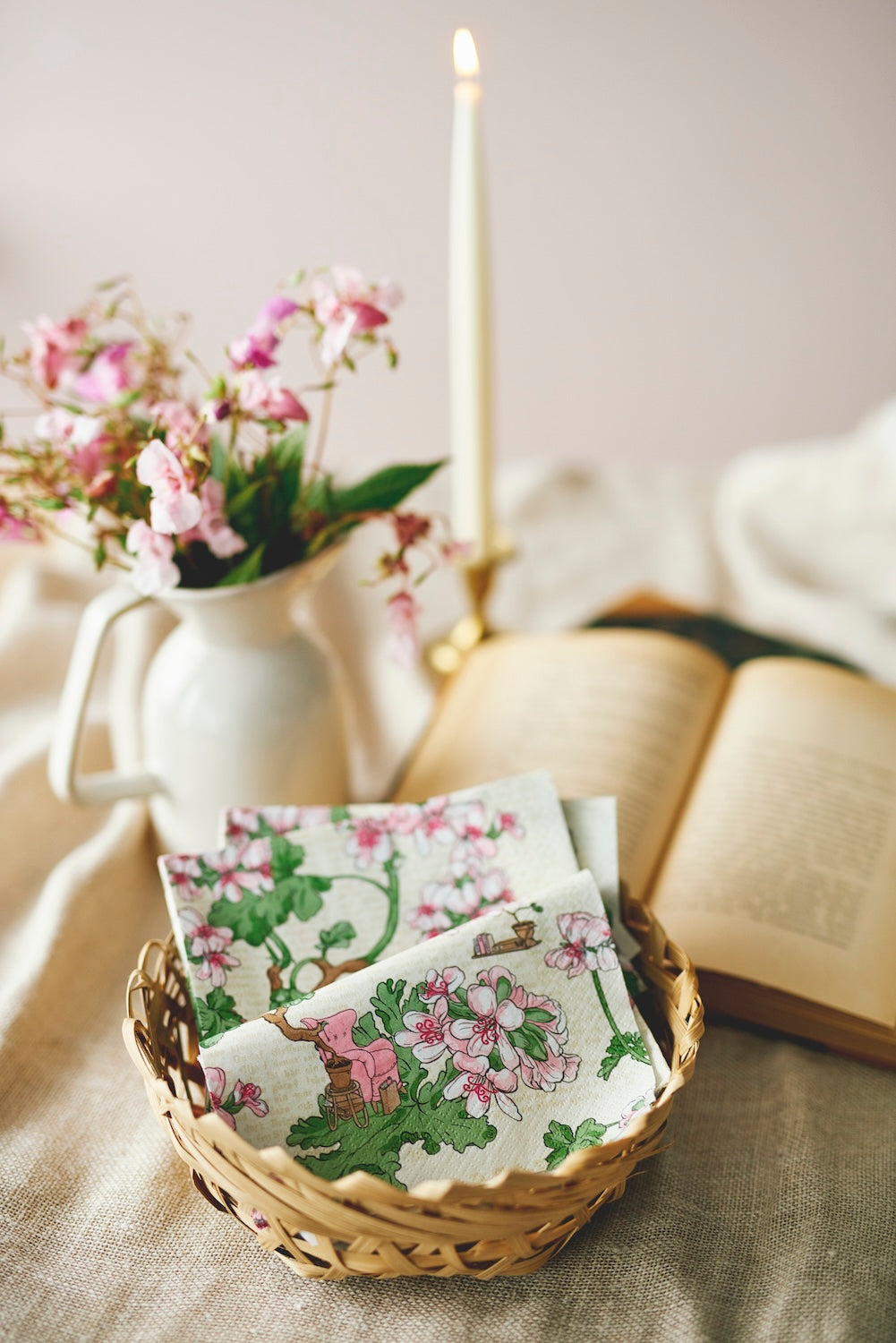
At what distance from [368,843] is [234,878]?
7 cm

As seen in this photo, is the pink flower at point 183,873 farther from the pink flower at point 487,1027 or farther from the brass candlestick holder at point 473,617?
the brass candlestick holder at point 473,617

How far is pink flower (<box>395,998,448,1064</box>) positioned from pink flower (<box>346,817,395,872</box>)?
0.10 m

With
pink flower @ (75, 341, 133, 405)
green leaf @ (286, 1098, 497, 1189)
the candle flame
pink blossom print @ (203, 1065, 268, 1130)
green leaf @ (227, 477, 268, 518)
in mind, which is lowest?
green leaf @ (286, 1098, 497, 1189)

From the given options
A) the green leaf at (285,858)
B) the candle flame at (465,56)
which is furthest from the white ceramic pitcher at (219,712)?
the candle flame at (465,56)

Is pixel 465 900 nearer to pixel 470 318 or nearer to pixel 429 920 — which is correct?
pixel 429 920

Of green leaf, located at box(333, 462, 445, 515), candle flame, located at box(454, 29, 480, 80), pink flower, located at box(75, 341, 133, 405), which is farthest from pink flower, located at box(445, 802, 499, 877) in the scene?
candle flame, located at box(454, 29, 480, 80)

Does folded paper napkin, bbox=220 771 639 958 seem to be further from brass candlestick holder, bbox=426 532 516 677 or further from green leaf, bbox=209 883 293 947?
brass candlestick holder, bbox=426 532 516 677

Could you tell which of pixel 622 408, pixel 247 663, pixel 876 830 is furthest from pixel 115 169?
pixel 876 830

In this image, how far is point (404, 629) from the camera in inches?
24.7

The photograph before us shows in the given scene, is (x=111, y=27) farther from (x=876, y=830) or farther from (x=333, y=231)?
(x=876, y=830)

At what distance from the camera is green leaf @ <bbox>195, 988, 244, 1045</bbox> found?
49 cm

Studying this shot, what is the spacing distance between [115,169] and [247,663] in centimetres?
85

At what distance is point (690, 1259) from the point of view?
481mm

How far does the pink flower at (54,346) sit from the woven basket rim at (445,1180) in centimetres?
35
